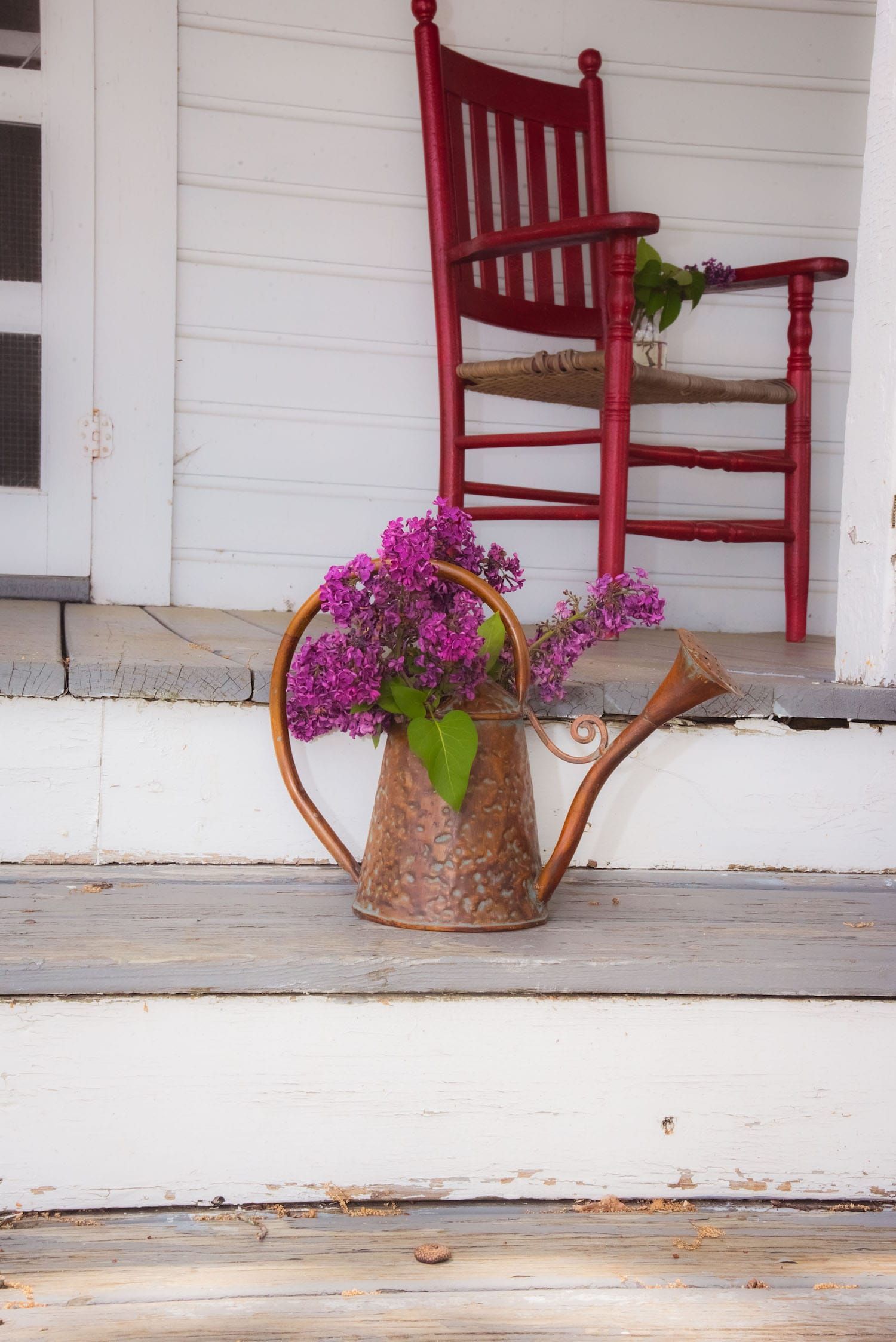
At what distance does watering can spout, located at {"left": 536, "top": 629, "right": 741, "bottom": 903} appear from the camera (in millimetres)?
1026

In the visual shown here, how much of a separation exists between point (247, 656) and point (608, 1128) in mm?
588

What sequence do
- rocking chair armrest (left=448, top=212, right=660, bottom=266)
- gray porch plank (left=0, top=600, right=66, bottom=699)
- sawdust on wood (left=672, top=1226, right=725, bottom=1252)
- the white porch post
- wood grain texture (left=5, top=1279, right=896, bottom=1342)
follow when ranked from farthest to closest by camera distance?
rocking chair armrest (left=448, top=212, right=660, bottom=266), the white porch post, gray porch plank (left=0, top=600, right=66, bottom=699), sawdust on wood (left=672, top=1226, right=725, bottom=1252), wood grain texture (left=5, top=1279, right=896, bottom=1342)

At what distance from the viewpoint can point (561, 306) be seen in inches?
84.4

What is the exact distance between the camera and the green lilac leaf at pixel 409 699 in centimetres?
100

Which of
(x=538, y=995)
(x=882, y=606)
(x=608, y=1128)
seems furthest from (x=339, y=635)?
(x=882, y=606)

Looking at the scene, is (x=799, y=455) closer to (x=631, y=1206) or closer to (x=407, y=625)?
(x=407, y=625)

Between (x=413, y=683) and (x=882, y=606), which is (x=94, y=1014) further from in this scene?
(x=882, y=606)

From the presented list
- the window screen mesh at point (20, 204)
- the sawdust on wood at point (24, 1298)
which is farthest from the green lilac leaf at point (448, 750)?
the window screen mesh at point (20, 204)

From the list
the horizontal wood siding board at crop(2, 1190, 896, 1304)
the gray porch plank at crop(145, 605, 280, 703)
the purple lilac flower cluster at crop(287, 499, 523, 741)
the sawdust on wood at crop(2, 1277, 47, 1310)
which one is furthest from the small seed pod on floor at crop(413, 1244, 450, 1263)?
the gray porch plank at crop(145, 605, 280, 703)

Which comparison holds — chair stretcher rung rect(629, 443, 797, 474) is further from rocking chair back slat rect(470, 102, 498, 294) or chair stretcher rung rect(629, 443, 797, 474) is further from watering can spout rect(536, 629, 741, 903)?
watering can spout rect(536, 629, 741, 903)

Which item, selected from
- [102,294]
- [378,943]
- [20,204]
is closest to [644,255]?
[102,294]

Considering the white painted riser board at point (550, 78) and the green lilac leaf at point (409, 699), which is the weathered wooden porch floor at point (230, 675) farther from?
the white painted riser board at point (550, 78)

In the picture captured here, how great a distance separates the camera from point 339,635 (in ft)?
3.32

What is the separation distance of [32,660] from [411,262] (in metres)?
1.41
